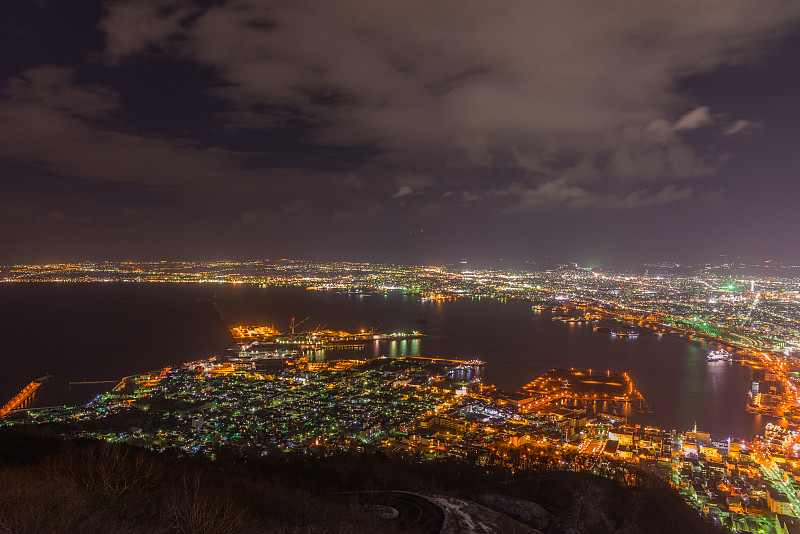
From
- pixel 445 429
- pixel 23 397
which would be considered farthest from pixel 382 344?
pixel 23 397

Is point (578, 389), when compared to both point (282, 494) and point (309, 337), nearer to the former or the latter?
point (282, 494)

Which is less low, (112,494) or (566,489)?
(112,494)

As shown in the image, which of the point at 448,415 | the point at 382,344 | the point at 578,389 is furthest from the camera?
the point at 382,344

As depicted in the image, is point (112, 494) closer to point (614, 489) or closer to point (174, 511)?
point (174, 511)

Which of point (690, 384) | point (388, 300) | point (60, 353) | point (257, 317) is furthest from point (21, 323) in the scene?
point (690, 384)

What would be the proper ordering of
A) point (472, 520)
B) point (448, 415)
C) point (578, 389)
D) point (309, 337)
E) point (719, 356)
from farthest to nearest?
point (309, 337)
point (719, 356)
point (578, 389)
point (448, 415)
point (472, 520)

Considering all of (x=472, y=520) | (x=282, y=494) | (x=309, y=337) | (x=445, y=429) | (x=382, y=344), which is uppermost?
(x=282, y=494)

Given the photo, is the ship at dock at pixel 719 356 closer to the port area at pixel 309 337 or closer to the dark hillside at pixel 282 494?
the port area at pixel 309 337
